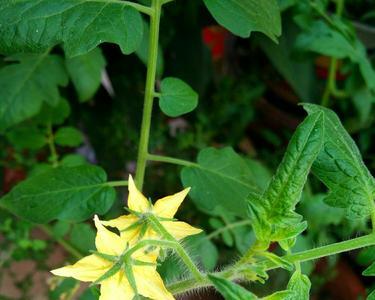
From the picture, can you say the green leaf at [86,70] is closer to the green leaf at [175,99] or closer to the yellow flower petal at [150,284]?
the green leaf at [175,99]

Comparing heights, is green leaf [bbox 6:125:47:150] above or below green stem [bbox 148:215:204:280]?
below

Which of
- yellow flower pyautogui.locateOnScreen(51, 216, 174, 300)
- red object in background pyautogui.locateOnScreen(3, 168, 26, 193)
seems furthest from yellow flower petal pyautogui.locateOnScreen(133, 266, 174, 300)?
red object in background pyautogui.locateOnScreen(3, 168, 26, 193)

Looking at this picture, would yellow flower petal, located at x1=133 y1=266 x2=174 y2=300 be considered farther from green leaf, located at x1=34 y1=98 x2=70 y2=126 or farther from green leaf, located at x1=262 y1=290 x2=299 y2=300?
green leaf, located at x1=34 y1=98 x2=70 y2=126

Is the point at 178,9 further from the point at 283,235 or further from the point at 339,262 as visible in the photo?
the point at 283,235

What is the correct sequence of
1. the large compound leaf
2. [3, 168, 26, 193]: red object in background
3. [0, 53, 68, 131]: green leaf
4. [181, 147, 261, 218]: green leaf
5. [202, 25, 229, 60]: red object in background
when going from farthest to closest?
[202, 25, 229, 60]: red object in background, [3, 168, 26, 193]: red object in background, [0, 53, 68, 131]: green leaf, [181, 147, 261, 218]: green leaf, the large compound leaf

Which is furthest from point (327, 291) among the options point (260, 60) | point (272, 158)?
point (260, 60)

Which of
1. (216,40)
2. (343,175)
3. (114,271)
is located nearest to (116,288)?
(114,271)

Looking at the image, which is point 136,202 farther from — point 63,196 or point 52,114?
point 52,114
